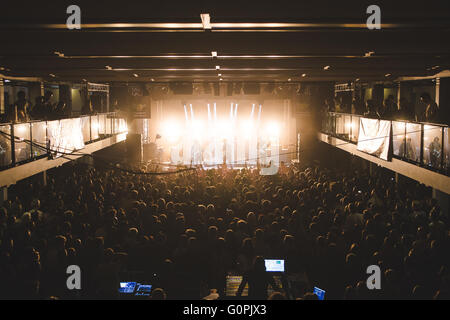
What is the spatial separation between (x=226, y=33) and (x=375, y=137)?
8.25 meters

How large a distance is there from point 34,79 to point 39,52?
28.4 ft

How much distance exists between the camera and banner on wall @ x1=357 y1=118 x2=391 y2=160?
12914 mm

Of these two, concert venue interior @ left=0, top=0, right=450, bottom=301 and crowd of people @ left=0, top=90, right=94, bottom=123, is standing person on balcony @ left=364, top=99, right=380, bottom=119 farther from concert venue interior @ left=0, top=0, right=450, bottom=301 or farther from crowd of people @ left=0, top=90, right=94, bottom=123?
crowd of people @ left=0, top=90, right=94, bottom=123

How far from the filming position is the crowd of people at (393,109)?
37.3 ft

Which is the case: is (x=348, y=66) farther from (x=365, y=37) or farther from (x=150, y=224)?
(x=150, y=224)

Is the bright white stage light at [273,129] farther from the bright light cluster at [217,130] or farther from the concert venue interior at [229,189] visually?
the concert venue interior at [229,189]

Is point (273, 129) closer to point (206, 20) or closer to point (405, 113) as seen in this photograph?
point (405, 113)

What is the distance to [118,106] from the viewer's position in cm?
2417

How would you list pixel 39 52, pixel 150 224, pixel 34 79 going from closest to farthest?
1. pixel 39 52
2. pixel 150 224
3. pixel 34 79

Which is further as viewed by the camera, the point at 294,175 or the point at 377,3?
the point at 294,175

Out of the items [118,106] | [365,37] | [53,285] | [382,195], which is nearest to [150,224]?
[53,285]

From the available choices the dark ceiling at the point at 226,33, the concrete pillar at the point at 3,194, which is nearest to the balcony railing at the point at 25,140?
the dark ceiling at the point at 226,33
